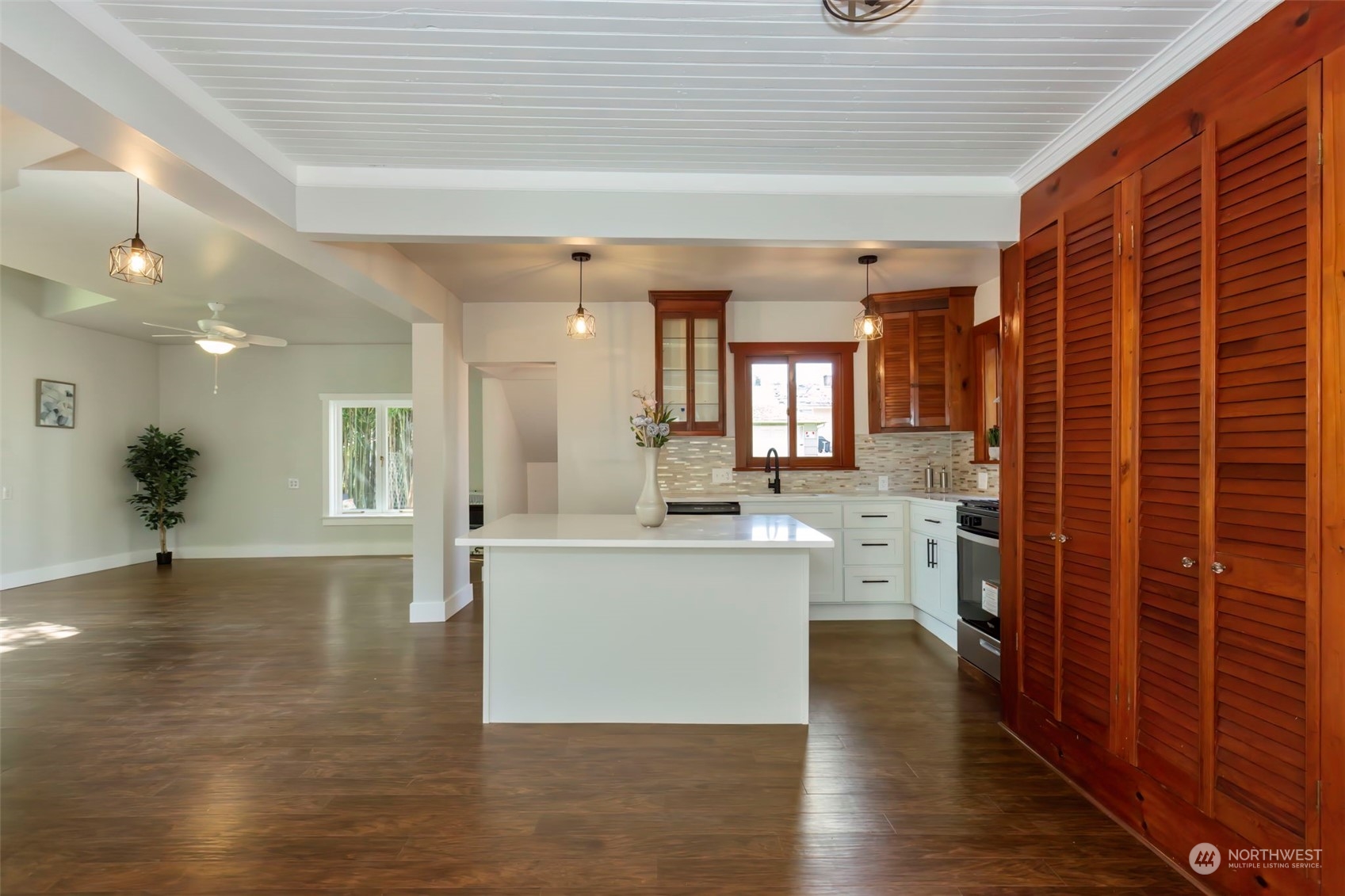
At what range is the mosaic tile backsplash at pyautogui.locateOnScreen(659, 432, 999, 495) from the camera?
519 cm

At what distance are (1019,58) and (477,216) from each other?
2.07 meters

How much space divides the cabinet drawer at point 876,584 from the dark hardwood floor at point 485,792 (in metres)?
0.87

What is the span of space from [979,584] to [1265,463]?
6.76 ft

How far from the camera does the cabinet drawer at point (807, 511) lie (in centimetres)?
468

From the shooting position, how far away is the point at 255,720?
297 centimetres

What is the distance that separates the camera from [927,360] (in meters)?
4.86

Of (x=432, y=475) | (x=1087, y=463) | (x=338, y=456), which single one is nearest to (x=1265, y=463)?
(x=1087, y=463)

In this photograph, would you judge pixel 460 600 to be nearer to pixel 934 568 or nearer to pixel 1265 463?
pixel 934 568

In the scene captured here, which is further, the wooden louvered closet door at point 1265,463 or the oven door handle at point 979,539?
the oven door handle at point 979,539

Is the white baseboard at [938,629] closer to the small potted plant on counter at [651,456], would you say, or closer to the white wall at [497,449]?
the small potted plant on counter at [651,456]

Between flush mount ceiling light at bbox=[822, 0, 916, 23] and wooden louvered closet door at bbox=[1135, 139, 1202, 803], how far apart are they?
1007 millimetres

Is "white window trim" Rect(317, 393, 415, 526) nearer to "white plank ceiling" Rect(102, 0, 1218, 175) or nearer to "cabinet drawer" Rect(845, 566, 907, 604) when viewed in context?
"cabinet drawer" Rect(845, 566, 907, 604)

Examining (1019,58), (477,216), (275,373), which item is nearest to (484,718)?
(477,216)

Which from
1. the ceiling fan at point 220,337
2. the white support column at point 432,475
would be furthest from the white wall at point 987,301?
the ceiling fan at point 220,337
